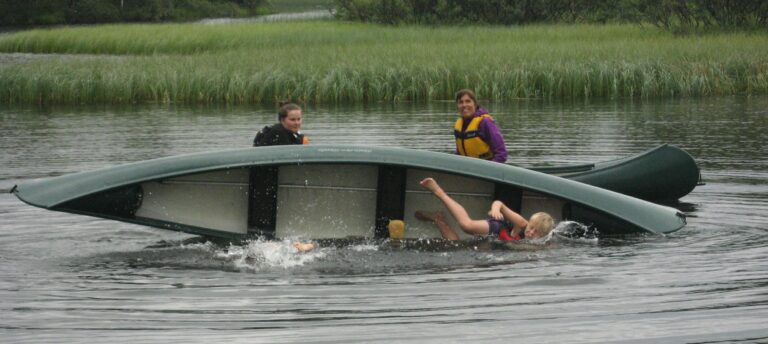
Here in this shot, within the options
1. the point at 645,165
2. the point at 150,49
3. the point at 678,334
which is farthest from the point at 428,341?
the point at 150,49

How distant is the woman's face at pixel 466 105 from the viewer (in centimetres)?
1159

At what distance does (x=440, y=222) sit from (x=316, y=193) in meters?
1.03

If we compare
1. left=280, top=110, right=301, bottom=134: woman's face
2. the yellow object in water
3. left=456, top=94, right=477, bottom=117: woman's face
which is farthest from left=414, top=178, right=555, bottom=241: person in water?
left=456, top=94, right=477, bottom=117: woman's face

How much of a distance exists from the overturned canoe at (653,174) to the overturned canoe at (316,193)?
1.77 m

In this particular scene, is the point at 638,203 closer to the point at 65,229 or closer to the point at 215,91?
the point at 65,229

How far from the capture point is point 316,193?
32.7ft

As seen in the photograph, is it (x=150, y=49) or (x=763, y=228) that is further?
(x=150, y=49)

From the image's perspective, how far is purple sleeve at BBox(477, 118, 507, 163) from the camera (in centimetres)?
1155

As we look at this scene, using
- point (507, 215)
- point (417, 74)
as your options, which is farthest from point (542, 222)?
point (417, 74)

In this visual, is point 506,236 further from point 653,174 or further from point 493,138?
point 653,174

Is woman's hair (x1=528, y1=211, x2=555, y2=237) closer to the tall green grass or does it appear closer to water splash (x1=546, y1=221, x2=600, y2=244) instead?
water splash (x1=546, y1=221, x2=600, y2=244)

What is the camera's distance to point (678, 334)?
6793 mm

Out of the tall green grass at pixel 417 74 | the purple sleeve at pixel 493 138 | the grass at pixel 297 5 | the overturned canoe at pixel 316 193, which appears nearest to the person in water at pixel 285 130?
the overturned canoe at pixel 316 193

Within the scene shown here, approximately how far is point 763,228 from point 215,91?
621 inches
